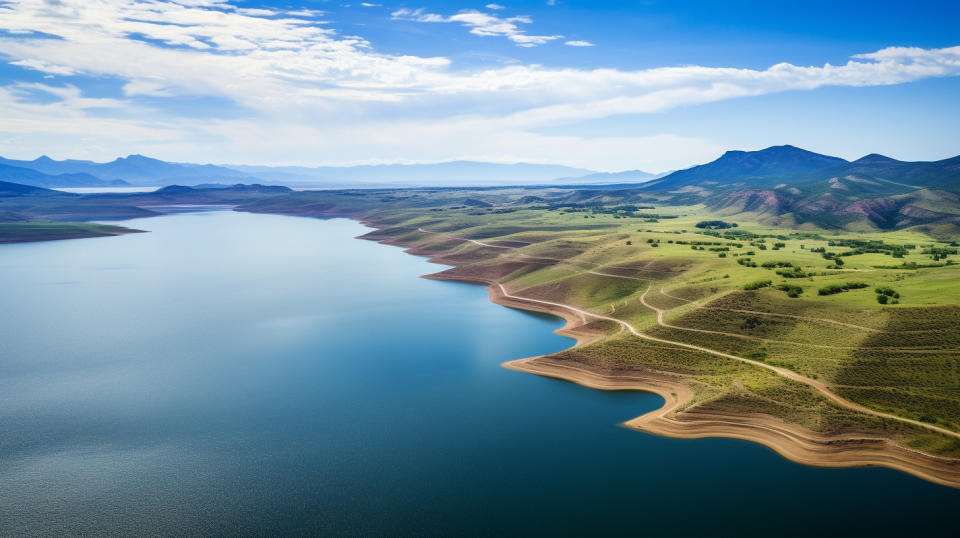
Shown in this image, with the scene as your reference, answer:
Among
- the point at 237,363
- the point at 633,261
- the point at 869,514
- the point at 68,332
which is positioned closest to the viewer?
the point at 869,514

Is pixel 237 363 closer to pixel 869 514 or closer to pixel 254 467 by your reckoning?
pixel 254 467

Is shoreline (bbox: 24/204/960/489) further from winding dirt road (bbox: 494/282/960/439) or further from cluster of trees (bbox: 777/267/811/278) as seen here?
cluster of trees (bbox: 777/267/811/278)

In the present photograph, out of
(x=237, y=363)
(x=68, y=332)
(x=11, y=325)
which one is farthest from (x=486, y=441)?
(x=11, y=325)

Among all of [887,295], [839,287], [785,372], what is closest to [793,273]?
[839,287]

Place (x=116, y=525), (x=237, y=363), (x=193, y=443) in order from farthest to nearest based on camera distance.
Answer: (x=237, y=363), (x=193, y=443), (x=116, y=525)

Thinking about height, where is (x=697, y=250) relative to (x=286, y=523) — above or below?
above

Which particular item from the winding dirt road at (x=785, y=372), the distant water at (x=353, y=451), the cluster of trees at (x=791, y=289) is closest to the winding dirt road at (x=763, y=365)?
the winding dirt road at (x=785, y=372)

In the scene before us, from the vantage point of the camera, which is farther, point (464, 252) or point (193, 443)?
point (464, 252)

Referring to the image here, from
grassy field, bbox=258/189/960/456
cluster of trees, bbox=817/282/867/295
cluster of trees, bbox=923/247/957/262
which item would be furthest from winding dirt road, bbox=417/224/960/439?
cluster of trees, bbox=923/247/957/262
